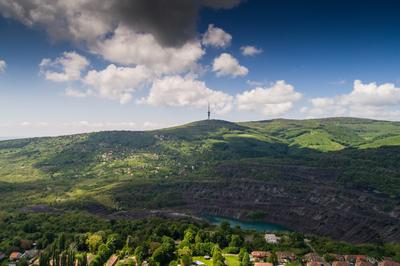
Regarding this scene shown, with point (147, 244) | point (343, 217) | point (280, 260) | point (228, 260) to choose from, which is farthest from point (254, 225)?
point (147, 244)

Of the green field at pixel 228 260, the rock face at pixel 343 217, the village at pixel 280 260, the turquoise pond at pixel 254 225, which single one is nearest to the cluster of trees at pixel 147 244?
the village at pixel 280 260

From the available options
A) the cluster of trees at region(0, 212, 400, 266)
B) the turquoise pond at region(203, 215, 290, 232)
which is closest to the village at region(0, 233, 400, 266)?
the cluster of trees at region(0, 212, 400, 266)

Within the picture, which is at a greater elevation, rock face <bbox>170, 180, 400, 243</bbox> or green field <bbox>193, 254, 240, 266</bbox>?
green field <bbox>193, 254, 240, 266</bbox>

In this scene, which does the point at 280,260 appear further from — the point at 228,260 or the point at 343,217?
the point at 343,217

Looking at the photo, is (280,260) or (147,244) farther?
(147,244)

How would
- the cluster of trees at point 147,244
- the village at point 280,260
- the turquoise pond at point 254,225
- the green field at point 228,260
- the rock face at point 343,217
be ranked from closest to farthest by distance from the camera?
the village at point 280,260, the green field at point 228,260, the cluster of trees at point 147,244, the rock face at point 343,217, the turquoise pond at point 254,225

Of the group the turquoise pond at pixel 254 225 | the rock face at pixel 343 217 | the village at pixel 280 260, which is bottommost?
the turquoise pond at pixel 254 225

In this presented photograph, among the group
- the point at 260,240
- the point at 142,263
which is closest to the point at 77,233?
the point at 142,263

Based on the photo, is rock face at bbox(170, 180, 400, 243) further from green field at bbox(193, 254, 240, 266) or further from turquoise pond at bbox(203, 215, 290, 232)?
green field at bbox(193, 254, 240, 266)

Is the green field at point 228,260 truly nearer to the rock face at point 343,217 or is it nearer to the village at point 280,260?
the village at point 280,260

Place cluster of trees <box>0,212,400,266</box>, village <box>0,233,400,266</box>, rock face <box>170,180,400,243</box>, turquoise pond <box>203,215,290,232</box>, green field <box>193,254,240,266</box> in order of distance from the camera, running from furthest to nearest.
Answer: turquoise pond <box>203,215,290,232</box>, rock face <box>170,180,400,243</box>, cluster of trees <box>0,212,400,266</box>, green field <box>193,254,240,266</box>, village <box>0,233,400,266</box>

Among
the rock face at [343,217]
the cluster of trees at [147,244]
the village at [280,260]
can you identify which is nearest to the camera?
the village at [280,260]
